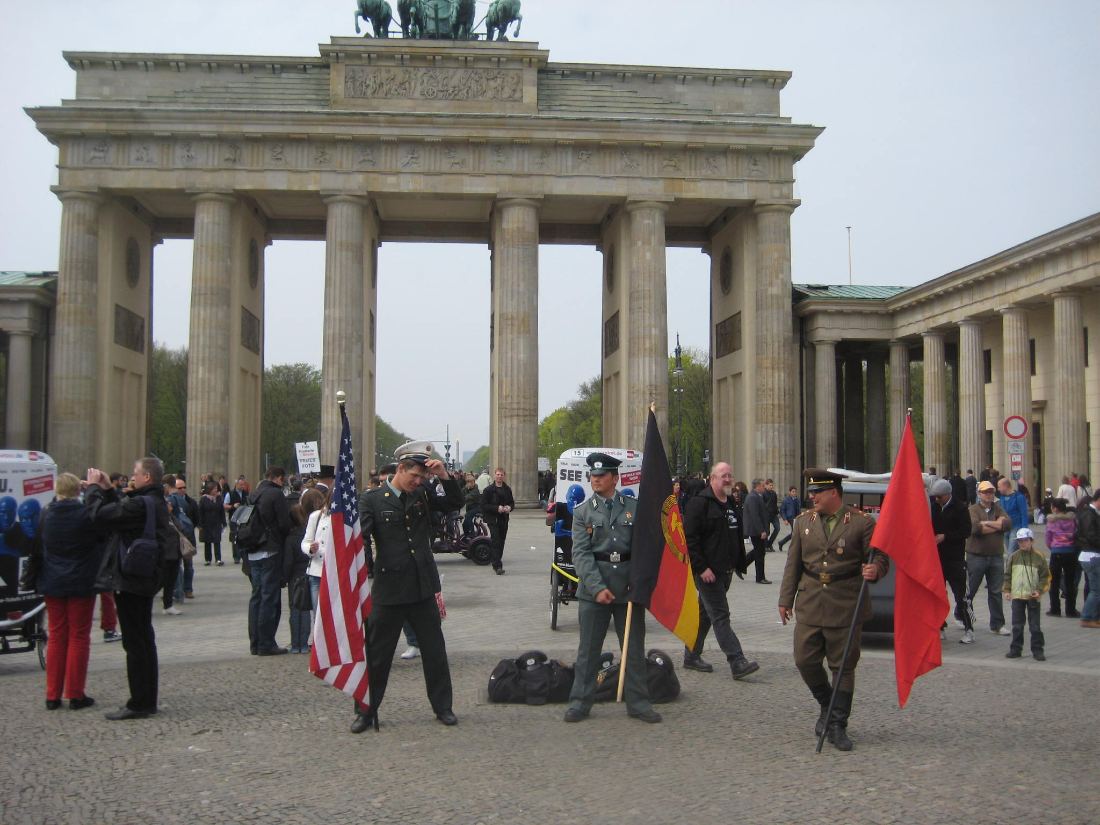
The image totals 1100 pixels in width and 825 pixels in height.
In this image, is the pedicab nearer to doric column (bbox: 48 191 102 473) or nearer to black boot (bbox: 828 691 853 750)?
black boot (bbox: 828 691 853 750)

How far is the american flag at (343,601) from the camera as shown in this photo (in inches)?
317

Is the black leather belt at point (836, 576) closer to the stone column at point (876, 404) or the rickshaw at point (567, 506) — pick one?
the rickshaw at point (567, 506)

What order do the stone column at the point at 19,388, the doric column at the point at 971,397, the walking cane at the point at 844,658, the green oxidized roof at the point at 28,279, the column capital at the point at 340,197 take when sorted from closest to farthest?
the walking cane at the point at 844,658
the doric column at the point at 971,397
the column capital at the point at 340,197
the stone column at the point at 19,388
the green oxidized roof at the point at 28,279

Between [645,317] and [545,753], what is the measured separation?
36.2 metres

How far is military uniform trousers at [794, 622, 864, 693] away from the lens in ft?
24.5

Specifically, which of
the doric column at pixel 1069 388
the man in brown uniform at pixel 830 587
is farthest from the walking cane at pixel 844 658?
the doric column at pixel 1069 388

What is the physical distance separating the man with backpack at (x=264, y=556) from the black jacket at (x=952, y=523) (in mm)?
7455

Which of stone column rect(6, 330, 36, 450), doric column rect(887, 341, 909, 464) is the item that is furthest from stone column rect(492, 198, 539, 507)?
stone column rect(6, 330, 36, 450)

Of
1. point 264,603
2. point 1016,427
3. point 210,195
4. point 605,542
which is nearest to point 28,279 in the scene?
point 210,195

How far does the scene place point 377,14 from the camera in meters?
45.0

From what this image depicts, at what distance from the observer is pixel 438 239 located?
50.7 m

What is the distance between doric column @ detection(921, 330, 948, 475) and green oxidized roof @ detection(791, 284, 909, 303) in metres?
4.01

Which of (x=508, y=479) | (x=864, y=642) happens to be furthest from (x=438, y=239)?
(x=864, y=642)

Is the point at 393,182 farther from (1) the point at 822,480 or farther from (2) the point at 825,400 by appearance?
(1) the point at 822,480
